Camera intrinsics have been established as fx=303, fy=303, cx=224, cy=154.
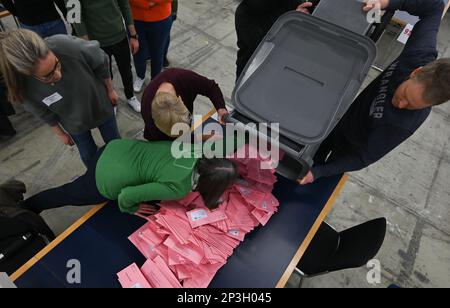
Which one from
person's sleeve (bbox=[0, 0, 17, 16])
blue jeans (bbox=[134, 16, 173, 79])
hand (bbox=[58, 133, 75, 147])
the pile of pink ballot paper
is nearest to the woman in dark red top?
the pile of pink ballot paper

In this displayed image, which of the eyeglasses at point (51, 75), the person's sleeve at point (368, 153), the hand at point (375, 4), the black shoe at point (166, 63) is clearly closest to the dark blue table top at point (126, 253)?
the person's sleeve at point (368, 153)

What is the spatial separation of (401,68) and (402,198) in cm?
170

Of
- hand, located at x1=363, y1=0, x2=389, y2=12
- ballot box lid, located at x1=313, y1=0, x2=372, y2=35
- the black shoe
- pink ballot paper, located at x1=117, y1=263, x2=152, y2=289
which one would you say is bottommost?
the black shoe

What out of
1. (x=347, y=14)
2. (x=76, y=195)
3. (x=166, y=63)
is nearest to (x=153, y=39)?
(x=166, y=63)

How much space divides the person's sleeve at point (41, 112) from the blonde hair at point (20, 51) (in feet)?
0.93

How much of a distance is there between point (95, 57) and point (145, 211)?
0.91 meters

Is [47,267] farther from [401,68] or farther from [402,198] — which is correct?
[402,198]

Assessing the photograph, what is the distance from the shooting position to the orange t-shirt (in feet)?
7.71

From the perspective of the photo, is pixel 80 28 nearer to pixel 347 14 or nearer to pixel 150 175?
pixel 150 175

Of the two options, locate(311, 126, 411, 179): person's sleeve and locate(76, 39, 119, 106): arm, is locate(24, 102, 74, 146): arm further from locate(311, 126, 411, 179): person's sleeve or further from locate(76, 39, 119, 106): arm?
locate(311, 126, 411, 179): person's sleeve

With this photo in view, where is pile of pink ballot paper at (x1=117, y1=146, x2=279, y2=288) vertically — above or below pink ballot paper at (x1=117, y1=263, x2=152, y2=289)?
above

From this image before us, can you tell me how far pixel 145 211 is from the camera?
1.58 m

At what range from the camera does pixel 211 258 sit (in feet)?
4.78

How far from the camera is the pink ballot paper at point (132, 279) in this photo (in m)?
1.39
